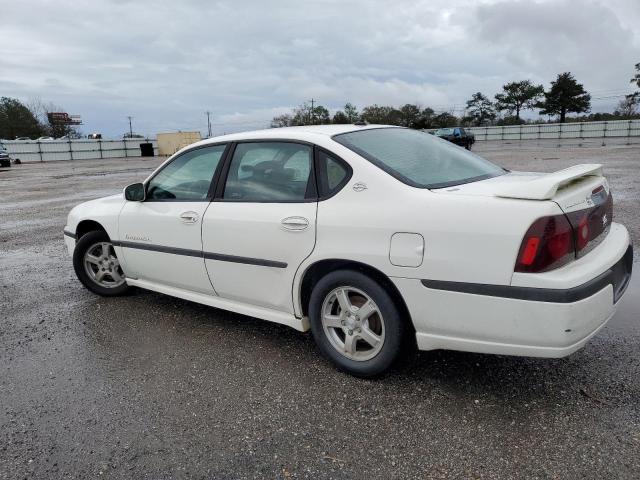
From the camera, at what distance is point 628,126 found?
1745 inches

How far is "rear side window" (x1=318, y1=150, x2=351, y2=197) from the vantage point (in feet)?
10.5

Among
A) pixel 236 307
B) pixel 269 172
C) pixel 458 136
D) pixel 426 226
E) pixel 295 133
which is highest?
pixel 295 133

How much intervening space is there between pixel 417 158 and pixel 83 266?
3.37 m

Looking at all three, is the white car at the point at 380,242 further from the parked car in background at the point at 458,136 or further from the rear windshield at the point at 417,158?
the parked car in background at the point at 458,136

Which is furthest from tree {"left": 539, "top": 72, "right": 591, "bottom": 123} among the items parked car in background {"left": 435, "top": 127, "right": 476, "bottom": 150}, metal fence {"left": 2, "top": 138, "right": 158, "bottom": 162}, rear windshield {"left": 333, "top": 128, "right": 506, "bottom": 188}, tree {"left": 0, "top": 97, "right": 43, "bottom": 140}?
rear windshield {"left": 333, "top": 128, "right": 506, "bottom": 188}

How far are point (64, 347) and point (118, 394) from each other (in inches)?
39.5

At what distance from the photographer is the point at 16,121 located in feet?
218

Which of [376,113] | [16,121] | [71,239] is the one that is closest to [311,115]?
[376,113]

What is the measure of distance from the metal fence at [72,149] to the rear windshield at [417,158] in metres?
42.9

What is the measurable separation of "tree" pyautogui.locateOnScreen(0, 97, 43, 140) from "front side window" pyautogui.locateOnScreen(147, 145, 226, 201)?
234ft

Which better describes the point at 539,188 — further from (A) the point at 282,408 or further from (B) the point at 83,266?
(B) the point at 83,266

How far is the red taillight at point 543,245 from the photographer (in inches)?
99.3

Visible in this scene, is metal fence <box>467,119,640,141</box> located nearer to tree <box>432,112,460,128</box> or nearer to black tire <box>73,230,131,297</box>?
tree <box>432,112,460,128</box>

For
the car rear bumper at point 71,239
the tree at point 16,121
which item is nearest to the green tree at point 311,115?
the tree at point 16,121
